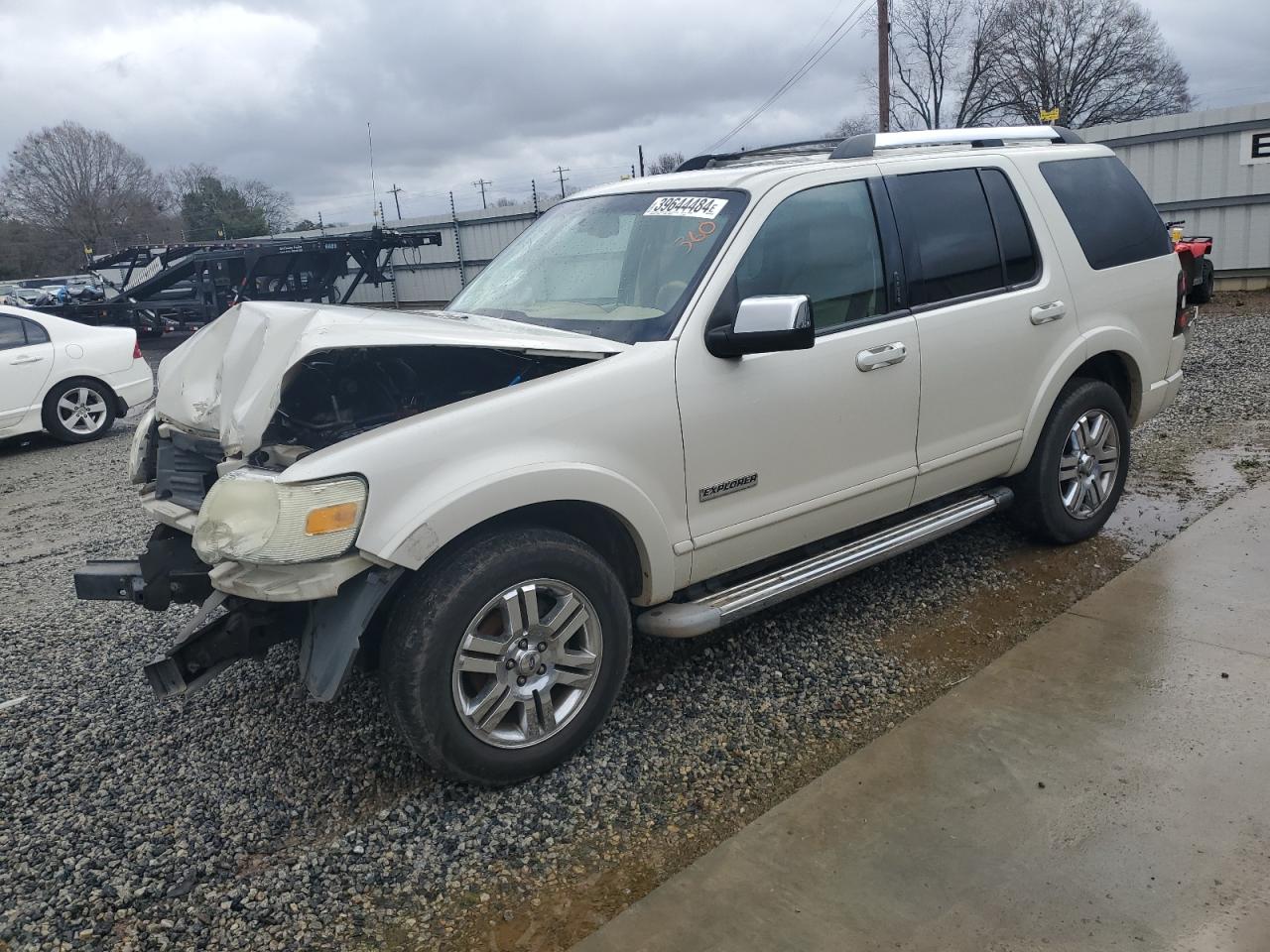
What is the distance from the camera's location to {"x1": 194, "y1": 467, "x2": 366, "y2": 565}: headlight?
2803mm

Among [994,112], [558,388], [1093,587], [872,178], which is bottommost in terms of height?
[1093,587]

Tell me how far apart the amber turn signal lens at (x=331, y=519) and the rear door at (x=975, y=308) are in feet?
7.98

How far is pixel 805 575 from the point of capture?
12.7 ft

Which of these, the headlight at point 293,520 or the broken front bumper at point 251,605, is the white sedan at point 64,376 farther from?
the headlight at point 293,520

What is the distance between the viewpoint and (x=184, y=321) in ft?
66.8

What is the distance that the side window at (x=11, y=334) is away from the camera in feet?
33.0

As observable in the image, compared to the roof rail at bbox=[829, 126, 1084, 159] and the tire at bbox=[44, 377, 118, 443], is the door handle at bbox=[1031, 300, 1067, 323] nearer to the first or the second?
the roof rail at bbox=[829, 126, 1084, 159]

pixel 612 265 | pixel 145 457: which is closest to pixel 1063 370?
pixel 612 265

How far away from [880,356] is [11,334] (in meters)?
9.60

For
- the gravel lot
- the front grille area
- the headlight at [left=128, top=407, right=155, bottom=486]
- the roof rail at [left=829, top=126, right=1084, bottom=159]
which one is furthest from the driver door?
the headlight at [left=128, top=407, right=155, bottom=486]

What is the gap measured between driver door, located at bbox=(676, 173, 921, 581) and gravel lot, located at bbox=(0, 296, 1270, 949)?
0.58m

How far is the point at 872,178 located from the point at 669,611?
201cm

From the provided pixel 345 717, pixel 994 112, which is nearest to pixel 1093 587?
pixel 345 717

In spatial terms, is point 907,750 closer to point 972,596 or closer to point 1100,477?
point 972,596
